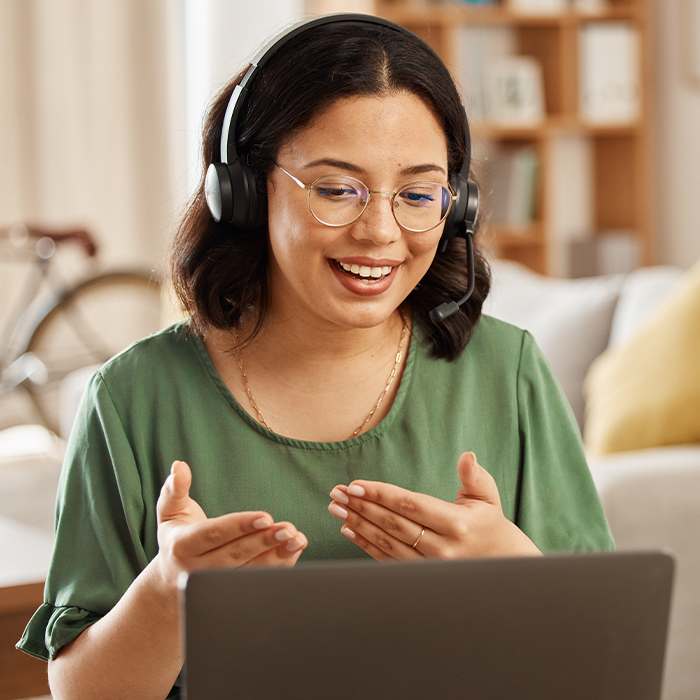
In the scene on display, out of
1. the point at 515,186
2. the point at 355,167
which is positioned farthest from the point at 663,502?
the point at 515,186

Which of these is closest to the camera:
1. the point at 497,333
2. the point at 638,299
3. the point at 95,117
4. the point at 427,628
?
the point at 427,628

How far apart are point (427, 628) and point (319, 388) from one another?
0.53m

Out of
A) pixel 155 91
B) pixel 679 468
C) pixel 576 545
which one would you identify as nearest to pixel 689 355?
pixel 679 468

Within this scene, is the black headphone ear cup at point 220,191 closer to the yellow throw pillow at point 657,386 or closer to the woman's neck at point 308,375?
the woman's neck at point 308,375

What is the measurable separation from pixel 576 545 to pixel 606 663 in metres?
0.48

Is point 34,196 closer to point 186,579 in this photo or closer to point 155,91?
point 155,91

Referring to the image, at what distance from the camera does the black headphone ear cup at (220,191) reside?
0.91m

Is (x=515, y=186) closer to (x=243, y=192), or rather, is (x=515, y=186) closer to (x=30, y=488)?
(x=30, y=488)

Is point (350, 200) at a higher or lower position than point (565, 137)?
lower

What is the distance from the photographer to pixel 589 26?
11.7 feet

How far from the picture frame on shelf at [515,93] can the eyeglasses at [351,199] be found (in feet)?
9.52

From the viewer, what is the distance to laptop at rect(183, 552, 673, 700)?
0.49m

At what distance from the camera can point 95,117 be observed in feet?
12.6

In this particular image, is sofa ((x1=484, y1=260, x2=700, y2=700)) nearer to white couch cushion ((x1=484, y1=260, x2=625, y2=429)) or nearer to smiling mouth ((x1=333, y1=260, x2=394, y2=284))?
white couch cushion ((x1=484, y1=260, x2=625, y2=429))
